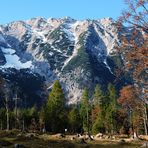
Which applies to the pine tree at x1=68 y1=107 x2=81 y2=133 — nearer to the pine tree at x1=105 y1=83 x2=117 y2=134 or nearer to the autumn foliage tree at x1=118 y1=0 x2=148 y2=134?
the pine tree at x1=105 y1=83 x2=117 y2=134

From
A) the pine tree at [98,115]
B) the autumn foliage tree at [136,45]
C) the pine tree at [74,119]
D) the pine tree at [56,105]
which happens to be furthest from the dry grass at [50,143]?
the pine tree at [74,119]

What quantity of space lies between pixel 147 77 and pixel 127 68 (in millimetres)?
3502

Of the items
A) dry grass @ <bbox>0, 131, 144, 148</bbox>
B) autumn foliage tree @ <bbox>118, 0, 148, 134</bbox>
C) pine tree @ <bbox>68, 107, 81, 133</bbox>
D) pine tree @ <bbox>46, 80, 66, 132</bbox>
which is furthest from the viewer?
pine tree @ <bbox>68, 107, 81, 133</bbox>

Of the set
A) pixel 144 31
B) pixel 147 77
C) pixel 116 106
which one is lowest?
pixel 147 77

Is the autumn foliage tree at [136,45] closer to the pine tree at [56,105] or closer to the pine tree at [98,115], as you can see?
the pine tree at [56,105]

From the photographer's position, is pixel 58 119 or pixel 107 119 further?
pixel 107 119

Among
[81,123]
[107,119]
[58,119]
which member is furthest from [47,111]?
[81,123]

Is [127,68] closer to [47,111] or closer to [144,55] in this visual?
[144,55]

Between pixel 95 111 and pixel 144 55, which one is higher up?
pixel 95 111

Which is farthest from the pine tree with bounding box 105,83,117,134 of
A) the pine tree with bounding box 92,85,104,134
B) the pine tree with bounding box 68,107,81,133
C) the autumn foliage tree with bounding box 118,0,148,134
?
the autumn foliage tree with bounding box 118,0,148,134

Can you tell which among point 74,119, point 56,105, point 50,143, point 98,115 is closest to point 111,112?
point 98,115

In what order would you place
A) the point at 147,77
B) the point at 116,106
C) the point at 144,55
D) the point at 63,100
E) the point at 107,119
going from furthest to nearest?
the point at 116,106
the point at 107,119
the point at 63,100
the point at 147,77
the point at 144,55

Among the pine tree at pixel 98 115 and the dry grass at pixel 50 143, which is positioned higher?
the pine tree at pixel 98 115

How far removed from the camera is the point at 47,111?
135m
